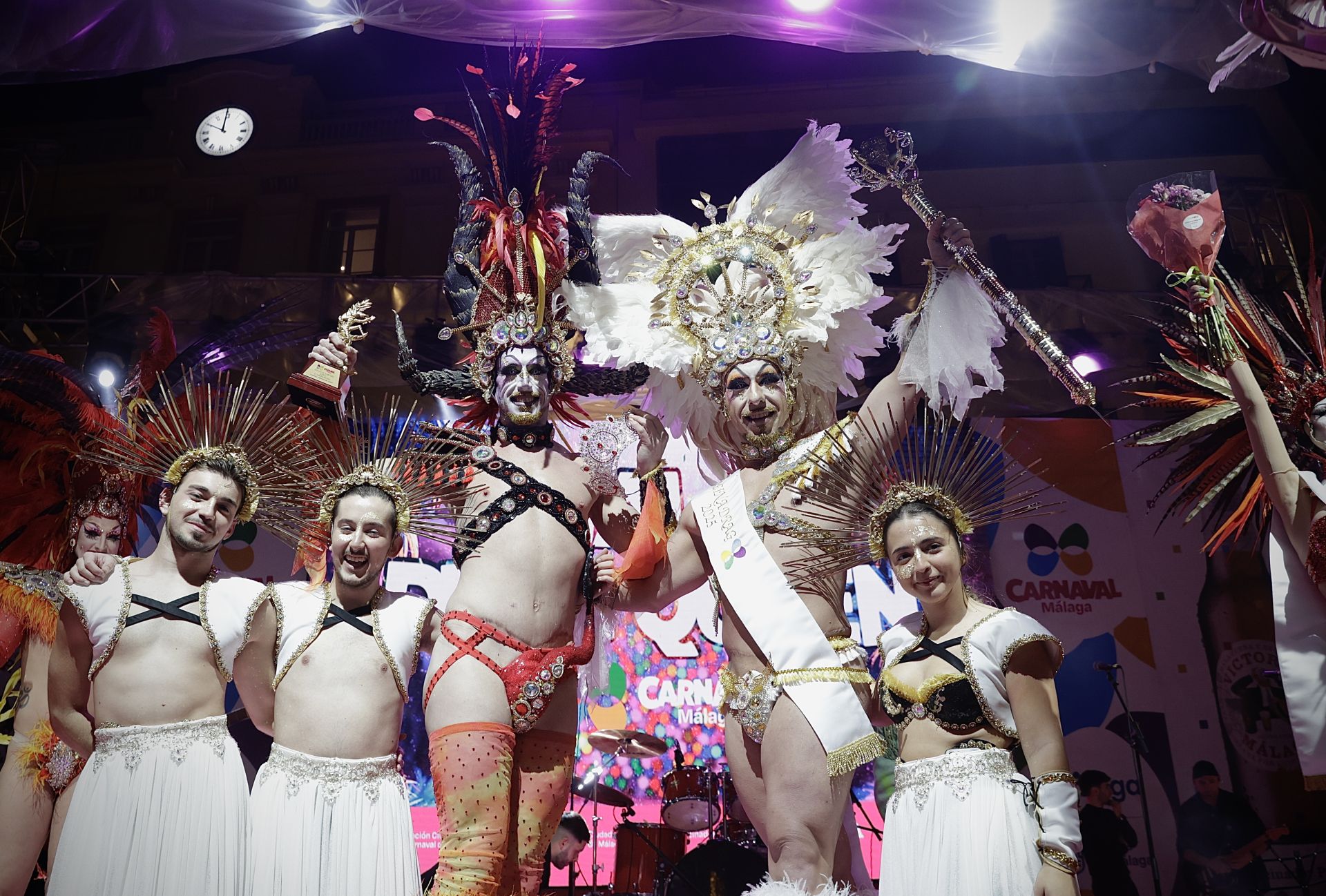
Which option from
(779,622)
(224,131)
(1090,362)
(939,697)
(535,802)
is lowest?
(535,802)

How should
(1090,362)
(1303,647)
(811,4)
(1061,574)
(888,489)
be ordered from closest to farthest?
(888,489) < (1303,647) < (811,4) < (1061,574) < (1090,362)

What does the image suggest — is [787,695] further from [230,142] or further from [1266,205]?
[230,142]

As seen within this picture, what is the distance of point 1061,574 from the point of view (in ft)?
24.8

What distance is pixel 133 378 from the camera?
4.67 m

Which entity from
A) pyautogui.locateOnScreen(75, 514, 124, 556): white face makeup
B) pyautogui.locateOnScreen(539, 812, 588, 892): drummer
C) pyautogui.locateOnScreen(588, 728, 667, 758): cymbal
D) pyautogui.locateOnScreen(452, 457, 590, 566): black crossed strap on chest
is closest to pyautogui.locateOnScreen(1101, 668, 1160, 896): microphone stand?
pyautogui.locateOnScreen(588, 728, 667, 758): cymbal

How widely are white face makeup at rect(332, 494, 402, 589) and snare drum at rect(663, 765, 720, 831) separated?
11.6 ft

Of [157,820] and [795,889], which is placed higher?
[157,820]

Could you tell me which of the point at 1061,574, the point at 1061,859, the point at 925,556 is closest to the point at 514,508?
the point at 925,556

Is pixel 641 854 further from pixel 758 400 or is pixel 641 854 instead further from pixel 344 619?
pixel 758 400

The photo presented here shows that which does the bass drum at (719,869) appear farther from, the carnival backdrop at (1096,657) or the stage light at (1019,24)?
the stage light at (1019,24)

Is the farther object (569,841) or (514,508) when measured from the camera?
(569,841)

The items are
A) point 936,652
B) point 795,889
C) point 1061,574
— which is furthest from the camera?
point 1061,574

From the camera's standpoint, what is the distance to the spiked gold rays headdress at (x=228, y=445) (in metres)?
3.57

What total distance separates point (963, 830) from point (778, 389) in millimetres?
1671
